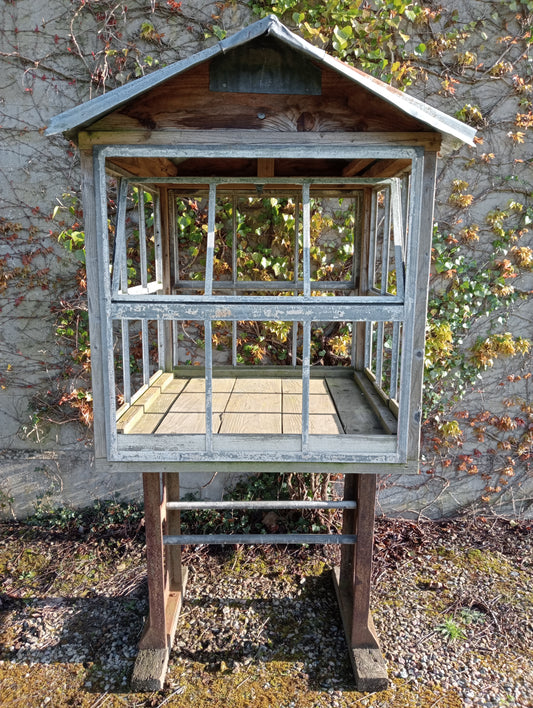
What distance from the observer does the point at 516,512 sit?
4.41m

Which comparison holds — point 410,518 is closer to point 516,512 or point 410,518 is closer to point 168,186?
point 516,512

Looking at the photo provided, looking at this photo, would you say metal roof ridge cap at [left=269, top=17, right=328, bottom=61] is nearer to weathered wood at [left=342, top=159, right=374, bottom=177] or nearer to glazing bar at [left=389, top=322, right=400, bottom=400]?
weathered wood at [left=342, top=159, right=374, bottom=177]

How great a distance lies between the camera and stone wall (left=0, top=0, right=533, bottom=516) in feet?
12.6

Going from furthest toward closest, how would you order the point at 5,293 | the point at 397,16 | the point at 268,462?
the point at 5,293 < the point at 397,16 < the point at 268,462

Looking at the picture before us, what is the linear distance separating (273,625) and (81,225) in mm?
3125

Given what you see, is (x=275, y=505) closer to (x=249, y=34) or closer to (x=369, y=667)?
(x=369, y=667)

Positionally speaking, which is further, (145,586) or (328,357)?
(328,357)

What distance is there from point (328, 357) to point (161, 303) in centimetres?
242

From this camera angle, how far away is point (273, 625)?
10.2 ft

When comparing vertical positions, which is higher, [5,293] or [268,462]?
[5,293]

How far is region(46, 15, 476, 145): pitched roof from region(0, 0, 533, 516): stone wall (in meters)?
2.27

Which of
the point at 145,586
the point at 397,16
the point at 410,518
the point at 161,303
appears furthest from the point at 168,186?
the point at 410,518

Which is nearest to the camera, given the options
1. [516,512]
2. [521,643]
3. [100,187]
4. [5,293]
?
[100,187]

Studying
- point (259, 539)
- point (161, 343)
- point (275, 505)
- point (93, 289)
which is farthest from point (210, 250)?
point (259, 539)
